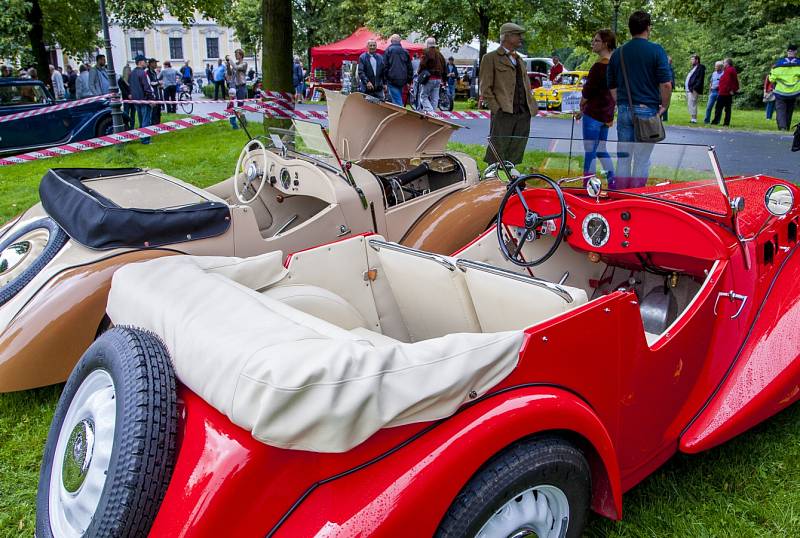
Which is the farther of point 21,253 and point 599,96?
point 599,96

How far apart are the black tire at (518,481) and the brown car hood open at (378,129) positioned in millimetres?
3787

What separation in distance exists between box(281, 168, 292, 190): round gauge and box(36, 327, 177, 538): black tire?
9.85 ft

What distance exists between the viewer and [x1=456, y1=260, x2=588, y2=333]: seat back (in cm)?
250

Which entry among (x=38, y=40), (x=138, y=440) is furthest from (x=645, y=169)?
(x=38, y=40)

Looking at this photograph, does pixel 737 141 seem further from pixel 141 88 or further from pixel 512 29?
pixel 141 88

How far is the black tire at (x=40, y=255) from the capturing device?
364cm

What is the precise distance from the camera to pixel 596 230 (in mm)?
3152

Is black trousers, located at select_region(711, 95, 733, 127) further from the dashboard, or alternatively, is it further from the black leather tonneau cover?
the black leather tonneau cover

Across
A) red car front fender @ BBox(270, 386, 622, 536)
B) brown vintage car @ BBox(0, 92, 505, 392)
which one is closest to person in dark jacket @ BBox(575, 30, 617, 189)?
brown vintage car @ BBox(0, 92, 505, 392)

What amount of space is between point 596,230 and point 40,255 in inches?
123

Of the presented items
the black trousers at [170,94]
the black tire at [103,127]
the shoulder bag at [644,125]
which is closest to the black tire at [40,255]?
the shoulder bag at [644,125]

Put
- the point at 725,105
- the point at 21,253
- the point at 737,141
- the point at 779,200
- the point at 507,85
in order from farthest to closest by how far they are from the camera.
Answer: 1. the point at 725,105
2. the point at 737,141
3. the point at 507,85
4. the point at 21,253
5. the point at 779,200

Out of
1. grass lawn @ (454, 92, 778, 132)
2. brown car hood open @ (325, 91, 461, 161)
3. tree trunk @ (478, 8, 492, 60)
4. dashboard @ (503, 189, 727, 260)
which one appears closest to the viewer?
dashboard @ (503, 189, 727, 260)

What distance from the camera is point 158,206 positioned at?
13.3 feet
